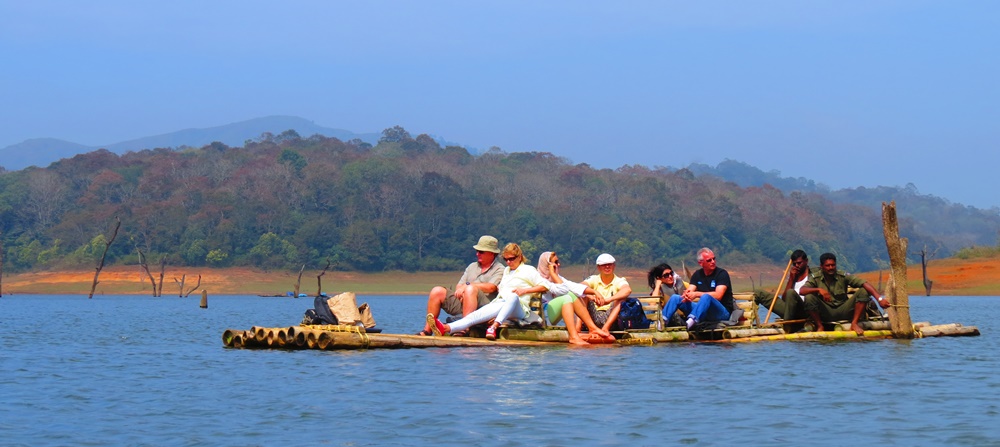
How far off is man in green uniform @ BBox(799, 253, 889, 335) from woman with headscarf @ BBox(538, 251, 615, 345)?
12.7 ft

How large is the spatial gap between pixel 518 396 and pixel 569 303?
5061 mm

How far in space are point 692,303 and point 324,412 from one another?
8677mm

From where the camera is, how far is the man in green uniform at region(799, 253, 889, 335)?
2116 centimetres

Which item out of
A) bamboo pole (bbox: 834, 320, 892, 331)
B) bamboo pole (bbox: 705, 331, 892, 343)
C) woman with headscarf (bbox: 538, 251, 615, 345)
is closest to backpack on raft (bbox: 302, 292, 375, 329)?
woman with headscarf (bbox: 538, 251, 615, 345)

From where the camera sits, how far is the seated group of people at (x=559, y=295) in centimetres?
1923

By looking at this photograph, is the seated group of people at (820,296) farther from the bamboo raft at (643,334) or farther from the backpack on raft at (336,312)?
the backpack on raft at (336,312)

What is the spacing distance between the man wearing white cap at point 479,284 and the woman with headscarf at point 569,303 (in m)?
0.72

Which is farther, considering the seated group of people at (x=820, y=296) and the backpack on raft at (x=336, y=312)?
the seated group of people at (x=820, y=296)

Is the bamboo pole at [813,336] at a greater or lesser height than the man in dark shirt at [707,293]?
lesser

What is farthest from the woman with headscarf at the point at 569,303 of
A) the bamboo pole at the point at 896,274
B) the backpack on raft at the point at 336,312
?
the bamboo pole at the point at 896,274

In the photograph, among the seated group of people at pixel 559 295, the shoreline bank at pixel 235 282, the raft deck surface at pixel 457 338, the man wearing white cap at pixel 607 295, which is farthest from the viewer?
the shoreline bank at pixel 235 282

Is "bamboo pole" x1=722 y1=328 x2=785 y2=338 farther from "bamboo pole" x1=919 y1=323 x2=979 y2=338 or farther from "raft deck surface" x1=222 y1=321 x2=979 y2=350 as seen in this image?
"bamboo pole" x1=919 y1=323 x2=979 y2=338

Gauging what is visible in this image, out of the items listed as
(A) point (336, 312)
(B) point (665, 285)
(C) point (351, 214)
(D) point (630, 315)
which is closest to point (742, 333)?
(B) point (665, 285)

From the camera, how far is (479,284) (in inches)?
767
